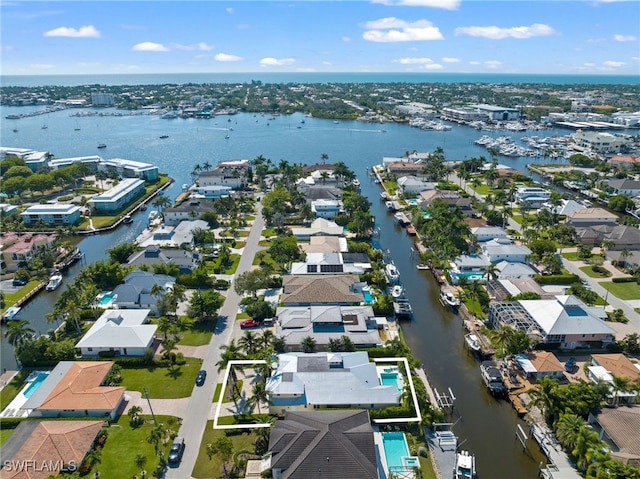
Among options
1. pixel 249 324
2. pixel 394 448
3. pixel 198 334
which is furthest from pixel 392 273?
pixel 394 448

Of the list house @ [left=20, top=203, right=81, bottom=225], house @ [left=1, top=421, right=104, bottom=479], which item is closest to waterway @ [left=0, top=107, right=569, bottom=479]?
house @ [left=20, top=203, right=81, bottom=225]

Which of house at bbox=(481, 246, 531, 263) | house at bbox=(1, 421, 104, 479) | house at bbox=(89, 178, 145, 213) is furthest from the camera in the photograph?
house at bbox=(89, 178, 145, 213)

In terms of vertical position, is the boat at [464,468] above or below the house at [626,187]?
below

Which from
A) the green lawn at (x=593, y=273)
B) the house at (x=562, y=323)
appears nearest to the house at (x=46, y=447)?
the house at (x=562, y=323)

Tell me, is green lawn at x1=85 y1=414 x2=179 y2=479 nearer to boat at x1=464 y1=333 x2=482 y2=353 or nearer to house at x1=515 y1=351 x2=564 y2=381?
boat at x1=464 y1=333 x2=482 y2=353

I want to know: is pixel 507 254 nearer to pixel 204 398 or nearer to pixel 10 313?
pixel 204 398

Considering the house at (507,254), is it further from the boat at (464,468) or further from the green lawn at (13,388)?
the green lawn at (13,388)
